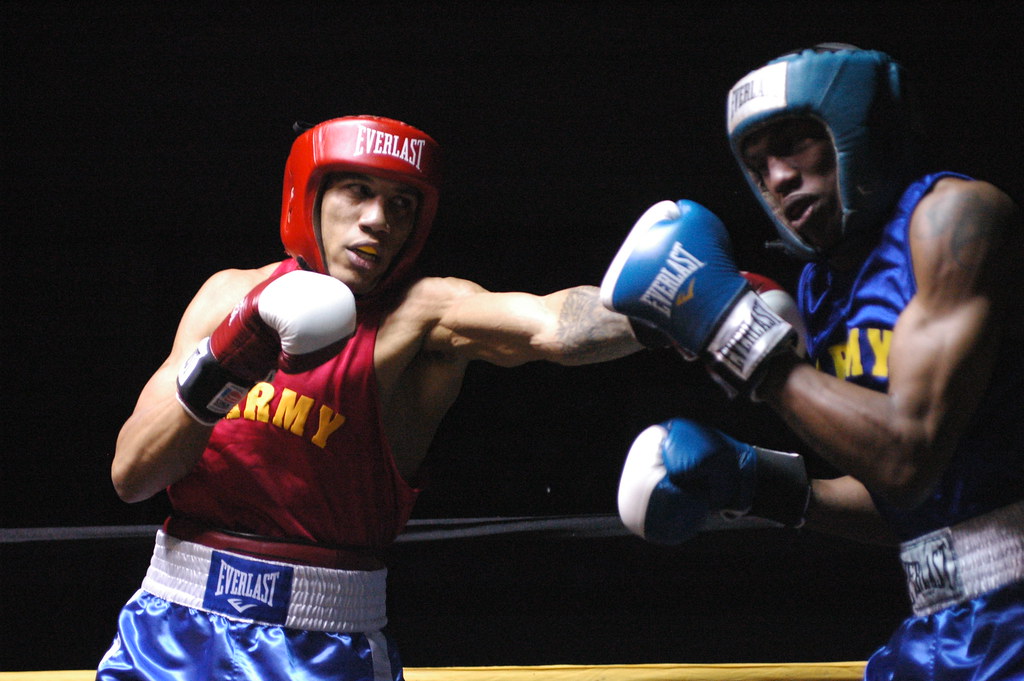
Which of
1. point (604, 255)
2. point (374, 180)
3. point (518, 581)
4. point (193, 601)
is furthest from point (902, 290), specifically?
point (604, 255)

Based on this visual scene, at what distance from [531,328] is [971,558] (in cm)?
79

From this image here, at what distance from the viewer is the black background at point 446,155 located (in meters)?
3.36

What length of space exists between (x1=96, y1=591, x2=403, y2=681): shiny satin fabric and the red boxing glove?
38cm

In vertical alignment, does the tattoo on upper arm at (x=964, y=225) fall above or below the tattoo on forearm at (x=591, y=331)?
above

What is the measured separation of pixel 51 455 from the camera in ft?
11.2

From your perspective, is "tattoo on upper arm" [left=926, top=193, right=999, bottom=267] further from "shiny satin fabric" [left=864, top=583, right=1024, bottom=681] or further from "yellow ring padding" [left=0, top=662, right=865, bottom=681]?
"yellow ring padding" [left=0, top=662, right=865, bottom=681]

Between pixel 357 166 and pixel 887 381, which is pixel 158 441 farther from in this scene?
pixel 887 381

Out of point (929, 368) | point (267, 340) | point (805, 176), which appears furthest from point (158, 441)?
point (929, 368)

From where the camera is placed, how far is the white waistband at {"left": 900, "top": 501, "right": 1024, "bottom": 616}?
4.20 feet

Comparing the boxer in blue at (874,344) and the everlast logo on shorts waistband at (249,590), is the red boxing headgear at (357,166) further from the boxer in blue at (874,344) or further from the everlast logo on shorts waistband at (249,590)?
the boxer in blue at (874,344)

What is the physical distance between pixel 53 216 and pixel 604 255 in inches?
76.7

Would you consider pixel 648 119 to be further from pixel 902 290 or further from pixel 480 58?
pixel 902 290

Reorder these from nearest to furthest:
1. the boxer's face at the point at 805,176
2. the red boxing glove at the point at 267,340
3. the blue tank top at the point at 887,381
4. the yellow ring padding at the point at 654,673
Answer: the blue tank top at the point at 887,381
the boxer's face at the point at 805,176
the red boxing glove at the point at 267,340
the yellow ring padding at the point at 654,673

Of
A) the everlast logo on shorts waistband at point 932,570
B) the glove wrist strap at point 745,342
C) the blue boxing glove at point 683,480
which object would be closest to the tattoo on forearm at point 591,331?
the blue boxing glove at point 683,480
